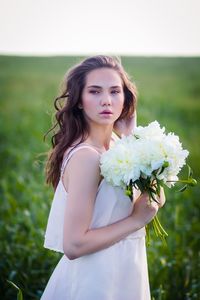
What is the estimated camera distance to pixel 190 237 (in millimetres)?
6039

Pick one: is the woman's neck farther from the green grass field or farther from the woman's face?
the green grass field

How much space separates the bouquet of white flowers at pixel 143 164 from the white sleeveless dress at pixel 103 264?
162mm

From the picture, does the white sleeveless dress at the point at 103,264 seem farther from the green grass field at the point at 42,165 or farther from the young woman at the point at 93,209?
the green grass field at the point at 42,165

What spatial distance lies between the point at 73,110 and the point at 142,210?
77cm

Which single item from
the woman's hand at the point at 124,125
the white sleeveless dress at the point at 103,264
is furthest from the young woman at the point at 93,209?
the woman's hand at the point at 124,125

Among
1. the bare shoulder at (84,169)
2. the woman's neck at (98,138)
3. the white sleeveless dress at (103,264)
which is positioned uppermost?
the woman's neck at (98,138)

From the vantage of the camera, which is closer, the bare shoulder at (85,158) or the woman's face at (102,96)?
the bare shoulder at (85,158)

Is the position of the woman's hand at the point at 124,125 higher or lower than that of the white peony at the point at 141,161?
higher

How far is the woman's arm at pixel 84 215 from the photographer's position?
302 centimetres

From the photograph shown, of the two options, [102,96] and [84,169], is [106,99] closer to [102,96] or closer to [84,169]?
[102,96]

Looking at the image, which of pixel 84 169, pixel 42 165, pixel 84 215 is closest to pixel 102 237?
pixel 84 215

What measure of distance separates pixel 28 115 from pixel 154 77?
4975 millimetres

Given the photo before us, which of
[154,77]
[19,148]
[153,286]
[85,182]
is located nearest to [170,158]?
[85,182]

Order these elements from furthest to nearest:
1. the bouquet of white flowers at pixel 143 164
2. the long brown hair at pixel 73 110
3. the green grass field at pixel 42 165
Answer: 1. the green grass field at pixel 42 165
2. the long brown hair at pixel 73 110
3. the bouquet of white flowers at pixel 143 164
